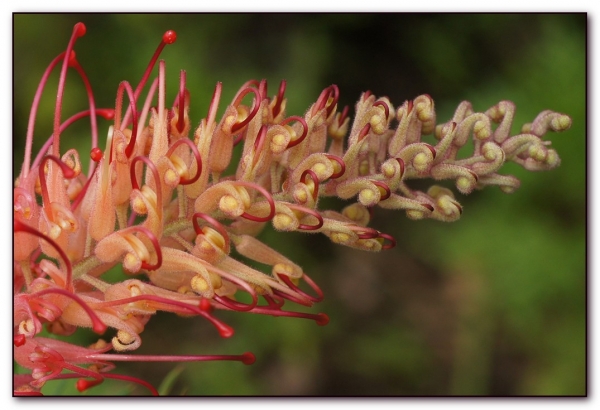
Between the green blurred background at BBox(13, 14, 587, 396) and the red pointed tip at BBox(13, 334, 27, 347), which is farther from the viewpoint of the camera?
the green blurred background at BBox(13, 14, 587, 396)

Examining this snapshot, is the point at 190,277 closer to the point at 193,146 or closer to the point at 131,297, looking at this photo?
the point at 131,297

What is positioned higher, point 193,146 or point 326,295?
point 193,146

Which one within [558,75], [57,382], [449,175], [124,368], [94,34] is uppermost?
[94,34]

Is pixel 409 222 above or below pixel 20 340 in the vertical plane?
above

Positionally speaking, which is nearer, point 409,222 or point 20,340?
point 20,340

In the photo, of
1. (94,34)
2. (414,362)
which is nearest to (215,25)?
(94,34)

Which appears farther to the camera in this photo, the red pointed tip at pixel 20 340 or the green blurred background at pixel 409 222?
the green blurred background at pixel 409 222

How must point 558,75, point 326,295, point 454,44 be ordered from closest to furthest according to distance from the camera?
1. point 558,75
2. point 454,44
3. point 326,295

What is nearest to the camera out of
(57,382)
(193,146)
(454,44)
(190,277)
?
(193,146)
